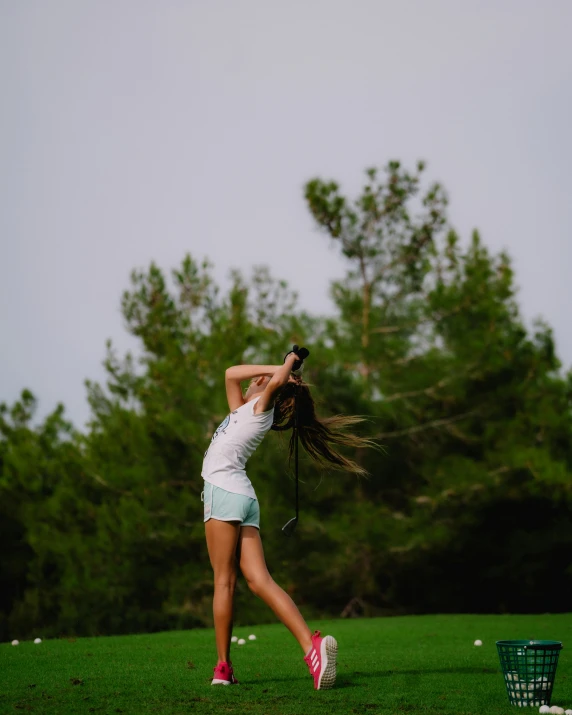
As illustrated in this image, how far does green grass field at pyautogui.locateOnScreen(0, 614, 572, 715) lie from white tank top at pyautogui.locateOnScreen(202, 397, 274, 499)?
3.50 feet

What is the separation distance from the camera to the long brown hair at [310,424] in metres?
5.36

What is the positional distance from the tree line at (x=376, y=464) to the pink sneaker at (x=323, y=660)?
407 inches

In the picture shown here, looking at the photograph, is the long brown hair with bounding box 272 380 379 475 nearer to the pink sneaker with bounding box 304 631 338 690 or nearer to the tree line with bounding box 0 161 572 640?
the pink sneaker with bounding box 304 631 338 690

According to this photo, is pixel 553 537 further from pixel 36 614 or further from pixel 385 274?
pixel 36 614

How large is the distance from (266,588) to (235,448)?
77cm

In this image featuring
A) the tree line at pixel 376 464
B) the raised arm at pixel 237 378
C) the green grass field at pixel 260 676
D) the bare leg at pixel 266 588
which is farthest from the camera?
the tree line at pixel 376 464

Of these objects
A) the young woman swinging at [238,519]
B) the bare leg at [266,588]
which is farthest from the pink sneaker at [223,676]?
the bare leg at [266,588]

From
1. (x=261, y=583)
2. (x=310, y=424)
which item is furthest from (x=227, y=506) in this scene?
(x=310, y=424)

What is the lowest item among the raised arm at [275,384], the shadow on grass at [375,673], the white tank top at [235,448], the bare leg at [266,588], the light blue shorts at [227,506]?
the shadow on grass at [375,673]

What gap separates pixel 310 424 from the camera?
18.0 feet

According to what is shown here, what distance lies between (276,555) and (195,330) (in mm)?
6184

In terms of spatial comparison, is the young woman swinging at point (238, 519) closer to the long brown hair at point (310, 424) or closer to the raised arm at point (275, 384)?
the raised arm at point (275, 384)

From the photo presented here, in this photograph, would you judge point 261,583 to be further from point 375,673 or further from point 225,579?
point 375,673

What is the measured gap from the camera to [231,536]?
16.1 ft
